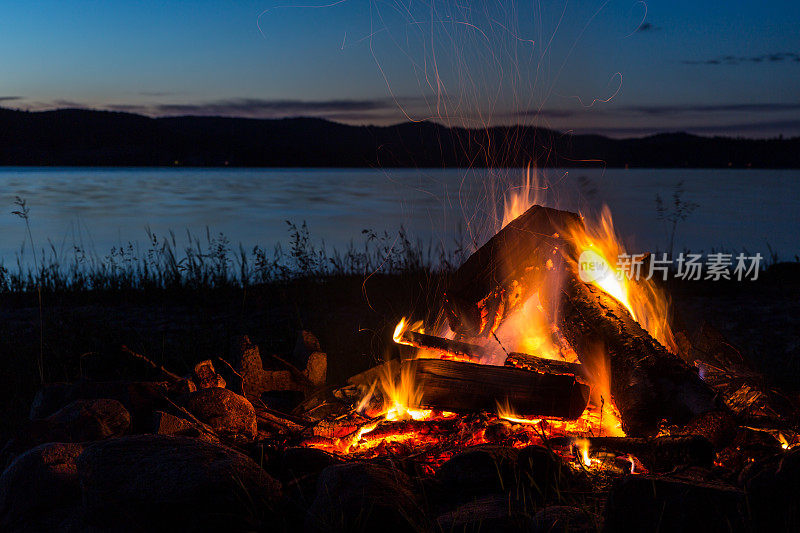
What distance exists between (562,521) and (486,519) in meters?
0.25

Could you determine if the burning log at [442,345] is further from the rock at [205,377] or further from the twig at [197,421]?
the twig at [197,421]

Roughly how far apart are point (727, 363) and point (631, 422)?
48.1 inches

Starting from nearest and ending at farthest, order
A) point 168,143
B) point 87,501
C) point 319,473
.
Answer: point 87,501 < point 319,473 < point 168,143

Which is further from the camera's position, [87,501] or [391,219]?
[391,219]

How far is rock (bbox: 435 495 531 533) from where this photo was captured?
6.77ft

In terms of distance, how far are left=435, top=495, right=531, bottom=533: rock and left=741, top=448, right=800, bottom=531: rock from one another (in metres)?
0.72

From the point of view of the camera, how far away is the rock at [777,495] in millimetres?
1924

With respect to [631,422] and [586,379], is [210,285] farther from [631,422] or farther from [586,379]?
[631,422]

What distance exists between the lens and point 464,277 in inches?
150

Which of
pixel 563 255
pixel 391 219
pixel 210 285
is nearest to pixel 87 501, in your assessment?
pixel 563 255

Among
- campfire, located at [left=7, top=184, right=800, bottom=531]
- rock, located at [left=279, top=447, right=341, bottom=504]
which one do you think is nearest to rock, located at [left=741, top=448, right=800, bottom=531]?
campfire, located at [left=7, top=184, right=800, bottom=531]

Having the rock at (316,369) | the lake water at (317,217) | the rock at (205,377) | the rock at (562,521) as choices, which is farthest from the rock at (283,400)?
the lake water at (317,217)

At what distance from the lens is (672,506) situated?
192 centimetres

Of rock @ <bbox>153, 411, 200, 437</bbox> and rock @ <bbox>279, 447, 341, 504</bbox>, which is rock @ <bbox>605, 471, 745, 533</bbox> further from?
rock @ <bbox>153, 411, 200, 437</bbox>
